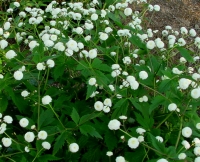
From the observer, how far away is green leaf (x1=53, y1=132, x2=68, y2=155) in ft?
5.52

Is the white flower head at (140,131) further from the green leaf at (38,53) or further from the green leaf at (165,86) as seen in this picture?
the green leaf at (38,53)

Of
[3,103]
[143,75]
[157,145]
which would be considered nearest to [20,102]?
[3,103]

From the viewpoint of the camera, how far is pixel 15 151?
188 cm

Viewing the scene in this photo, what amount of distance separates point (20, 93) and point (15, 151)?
1.07 ft

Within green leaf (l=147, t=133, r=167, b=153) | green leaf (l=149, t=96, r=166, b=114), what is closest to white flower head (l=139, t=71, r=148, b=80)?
green leaf (l=149, t=96, r=166, b=114)

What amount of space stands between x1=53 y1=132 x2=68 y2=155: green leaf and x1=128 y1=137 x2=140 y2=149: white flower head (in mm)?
303

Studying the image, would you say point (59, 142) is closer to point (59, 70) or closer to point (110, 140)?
point (110, 140)

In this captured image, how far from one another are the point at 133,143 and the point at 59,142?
0.34m

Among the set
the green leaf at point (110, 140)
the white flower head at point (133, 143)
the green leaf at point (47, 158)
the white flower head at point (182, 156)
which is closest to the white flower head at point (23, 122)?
the green leaf at point (47, 158)

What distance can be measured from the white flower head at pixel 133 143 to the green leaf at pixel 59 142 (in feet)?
1.00

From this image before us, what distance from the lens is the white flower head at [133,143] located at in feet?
5.37

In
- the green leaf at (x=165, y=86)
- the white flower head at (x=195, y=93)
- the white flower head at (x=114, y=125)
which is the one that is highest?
the white flower head at (x=195, y=93)

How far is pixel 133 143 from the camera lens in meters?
1.64

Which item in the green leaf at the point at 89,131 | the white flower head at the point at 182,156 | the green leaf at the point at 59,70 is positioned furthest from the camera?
the green leaf at the point at 59,70
